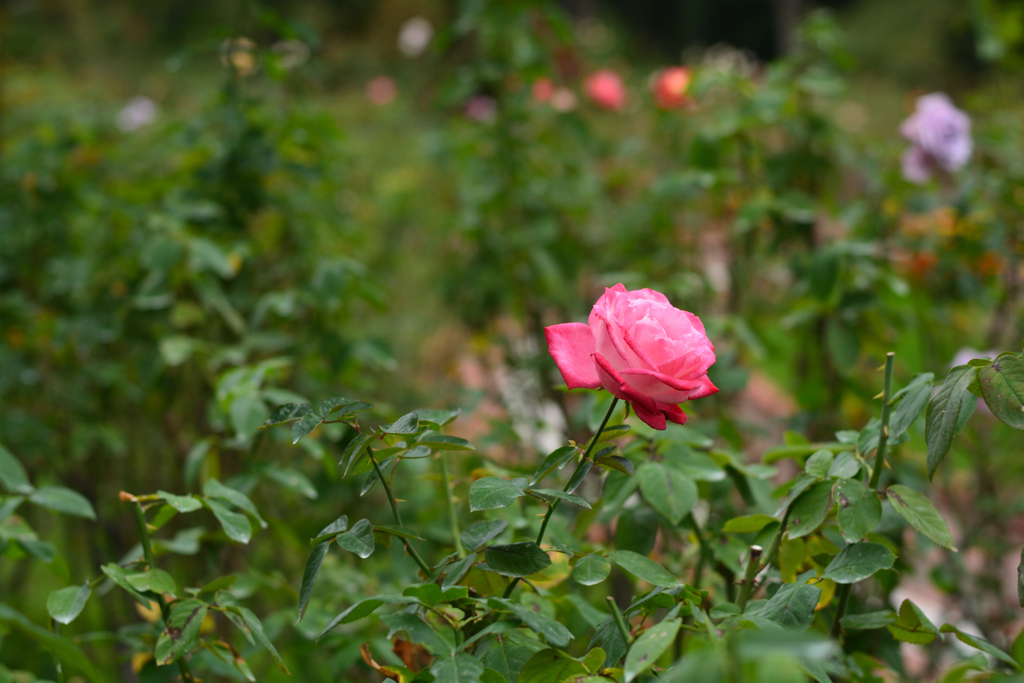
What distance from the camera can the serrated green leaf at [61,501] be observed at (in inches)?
27.1

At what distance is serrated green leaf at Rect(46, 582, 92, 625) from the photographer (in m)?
0.57

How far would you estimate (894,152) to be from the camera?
157 centimetres

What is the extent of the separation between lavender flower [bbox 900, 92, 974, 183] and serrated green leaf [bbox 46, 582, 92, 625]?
5.02ft

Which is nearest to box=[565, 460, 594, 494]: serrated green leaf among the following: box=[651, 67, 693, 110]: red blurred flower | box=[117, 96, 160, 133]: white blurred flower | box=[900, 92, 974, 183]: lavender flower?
box=[900, 92, 974, 183]: lavender flower

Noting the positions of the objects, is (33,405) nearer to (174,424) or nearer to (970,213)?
(174,424)

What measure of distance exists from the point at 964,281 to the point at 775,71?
52 centimetres

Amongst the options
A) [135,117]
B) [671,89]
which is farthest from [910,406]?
[135,117]

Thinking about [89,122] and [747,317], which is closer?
[747,317]

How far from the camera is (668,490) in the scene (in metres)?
0.64

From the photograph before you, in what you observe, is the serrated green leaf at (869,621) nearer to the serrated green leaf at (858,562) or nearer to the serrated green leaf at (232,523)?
the serrated green leaf at (858,562)

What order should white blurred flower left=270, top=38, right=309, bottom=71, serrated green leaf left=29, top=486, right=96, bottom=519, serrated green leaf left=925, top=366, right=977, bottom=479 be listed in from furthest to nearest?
white blurred flower left=270, top=38, right=309, bottom=71 < serrated green leaf left=29, top=486, right=96, bottom=519 < serrated green leaf left=925, top=366, right=977, bottom=479

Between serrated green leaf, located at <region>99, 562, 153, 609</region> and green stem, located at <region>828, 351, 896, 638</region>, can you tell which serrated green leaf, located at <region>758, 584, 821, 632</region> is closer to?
green stem, located at <region>828, 351, 896, 638</region>

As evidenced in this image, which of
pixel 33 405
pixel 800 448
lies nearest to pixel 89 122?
pixel 33 405

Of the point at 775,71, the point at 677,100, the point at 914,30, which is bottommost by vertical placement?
the point at 914,30
